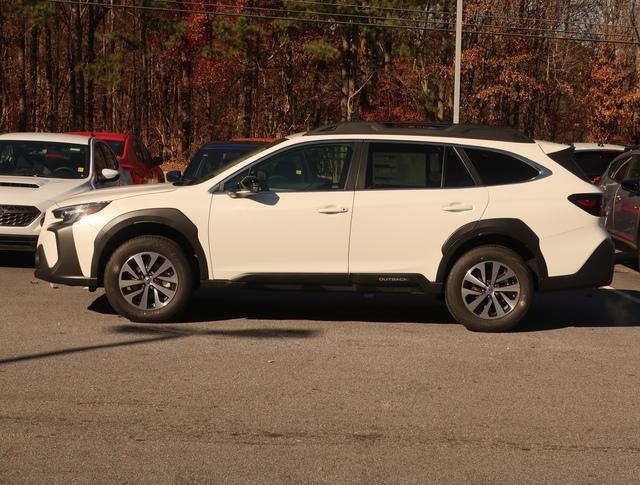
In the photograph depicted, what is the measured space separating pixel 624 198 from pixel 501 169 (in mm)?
5679

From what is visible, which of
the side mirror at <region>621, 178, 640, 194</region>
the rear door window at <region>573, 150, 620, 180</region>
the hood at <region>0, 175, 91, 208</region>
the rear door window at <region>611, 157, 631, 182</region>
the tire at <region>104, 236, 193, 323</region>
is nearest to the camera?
the tire at <region>104, 236, 193, 323</region>

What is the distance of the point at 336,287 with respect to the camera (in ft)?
30.9

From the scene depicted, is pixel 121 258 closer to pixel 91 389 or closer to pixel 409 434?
pixel 91 389

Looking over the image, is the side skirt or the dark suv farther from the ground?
the dark suv

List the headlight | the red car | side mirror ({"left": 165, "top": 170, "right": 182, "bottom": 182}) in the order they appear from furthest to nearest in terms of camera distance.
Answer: the red car → side mirror ({"left": 165, "top": 170, "right": 182, "bottom": 182}) → the headlight

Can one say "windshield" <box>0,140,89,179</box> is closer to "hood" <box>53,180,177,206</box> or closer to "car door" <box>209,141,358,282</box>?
"hood" <box>53,180,177,206</box>

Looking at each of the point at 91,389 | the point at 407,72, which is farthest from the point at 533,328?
the point at 407,72

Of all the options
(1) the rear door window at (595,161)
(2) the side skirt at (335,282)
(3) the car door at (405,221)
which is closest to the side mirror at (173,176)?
(2) the side skirt at (335,282)

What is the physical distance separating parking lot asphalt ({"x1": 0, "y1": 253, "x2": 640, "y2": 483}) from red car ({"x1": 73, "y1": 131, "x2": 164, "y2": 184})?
751cm

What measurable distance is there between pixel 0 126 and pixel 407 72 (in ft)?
69.3

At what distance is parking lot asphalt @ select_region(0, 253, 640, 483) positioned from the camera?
5488 mm

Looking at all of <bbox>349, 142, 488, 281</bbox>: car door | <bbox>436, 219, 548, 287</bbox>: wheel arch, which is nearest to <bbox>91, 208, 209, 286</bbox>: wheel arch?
<bbox>349, 142, 488, 281</bbox>: car door

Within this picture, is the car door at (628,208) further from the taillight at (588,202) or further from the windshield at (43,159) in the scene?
the windshield at (43,159)

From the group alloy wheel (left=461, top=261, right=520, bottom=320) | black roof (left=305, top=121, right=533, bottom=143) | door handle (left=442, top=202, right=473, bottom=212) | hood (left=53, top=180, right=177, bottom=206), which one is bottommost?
alloy wheel (left=461, top=261, right=520, bottom=320)
